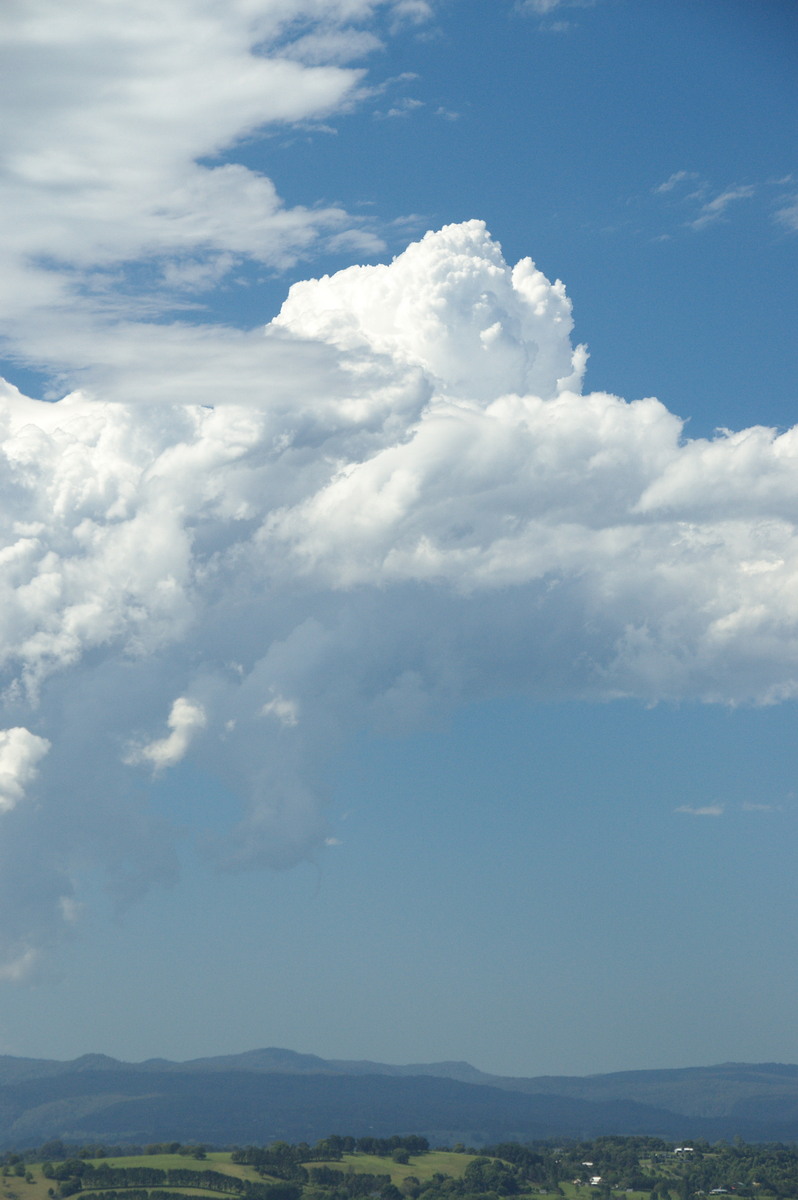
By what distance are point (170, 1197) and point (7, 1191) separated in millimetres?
24450

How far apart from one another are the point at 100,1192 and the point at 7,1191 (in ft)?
44.2

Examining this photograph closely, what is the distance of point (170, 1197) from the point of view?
7623 inches

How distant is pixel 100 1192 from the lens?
649 feet

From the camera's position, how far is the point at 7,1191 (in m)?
196

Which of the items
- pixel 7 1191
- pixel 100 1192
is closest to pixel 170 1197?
pixel 100 1192

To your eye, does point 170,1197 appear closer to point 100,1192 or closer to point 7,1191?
point 100,1192

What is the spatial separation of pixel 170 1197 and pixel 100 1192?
11950 millimetres
